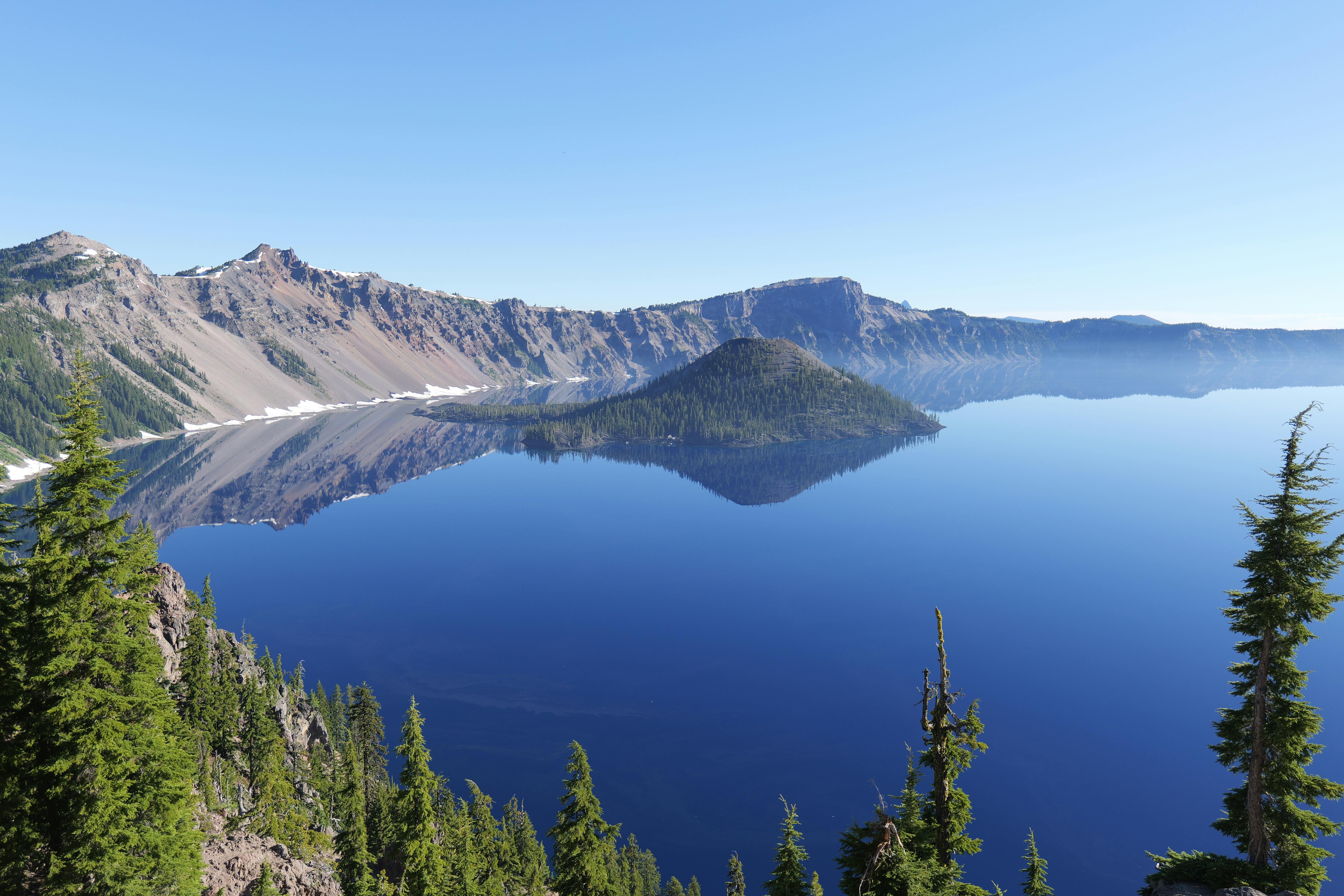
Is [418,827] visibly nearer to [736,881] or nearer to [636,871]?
[736,881]

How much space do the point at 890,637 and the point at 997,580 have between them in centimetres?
3714

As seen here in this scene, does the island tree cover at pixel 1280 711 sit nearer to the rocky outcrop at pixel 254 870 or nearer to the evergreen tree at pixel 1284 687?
the evergreen tree at pixel 1284 687

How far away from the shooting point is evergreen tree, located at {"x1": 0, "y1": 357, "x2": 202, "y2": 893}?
21391 millimetres

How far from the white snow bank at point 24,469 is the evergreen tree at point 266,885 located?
22321 centimetres

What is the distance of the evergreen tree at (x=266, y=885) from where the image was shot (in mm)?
29672

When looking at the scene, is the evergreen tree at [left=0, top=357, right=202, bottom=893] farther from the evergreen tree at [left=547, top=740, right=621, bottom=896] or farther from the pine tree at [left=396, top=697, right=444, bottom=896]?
the evergreen tree at [left=547, top=740, right=621, bottom=896]

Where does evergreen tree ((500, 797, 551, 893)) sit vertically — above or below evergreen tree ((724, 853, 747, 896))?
below

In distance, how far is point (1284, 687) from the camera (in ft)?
85.3

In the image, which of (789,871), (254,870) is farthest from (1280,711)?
(254,870)

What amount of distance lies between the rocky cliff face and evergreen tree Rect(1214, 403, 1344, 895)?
42.3 m

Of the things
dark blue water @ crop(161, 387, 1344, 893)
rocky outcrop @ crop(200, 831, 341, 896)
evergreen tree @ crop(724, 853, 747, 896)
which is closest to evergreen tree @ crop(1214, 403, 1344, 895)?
evergreen tree @ crop(724, 853, 747, 896)

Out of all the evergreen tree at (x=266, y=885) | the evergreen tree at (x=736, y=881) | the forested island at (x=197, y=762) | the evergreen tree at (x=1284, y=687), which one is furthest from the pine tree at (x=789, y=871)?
the evergreen tree at (x=266, y=885)

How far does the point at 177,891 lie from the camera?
23844 mm

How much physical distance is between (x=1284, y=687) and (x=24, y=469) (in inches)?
10892
